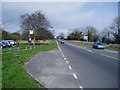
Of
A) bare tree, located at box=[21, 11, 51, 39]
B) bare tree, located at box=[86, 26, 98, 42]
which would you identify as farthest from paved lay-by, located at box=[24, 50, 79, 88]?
bare tree, located at box=[86, 26, 98, 42]

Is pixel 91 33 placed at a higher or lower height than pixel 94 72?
higher

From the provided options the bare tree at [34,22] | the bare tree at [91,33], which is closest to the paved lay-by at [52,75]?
the bare tree at [34,22]

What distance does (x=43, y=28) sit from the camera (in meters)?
43.5

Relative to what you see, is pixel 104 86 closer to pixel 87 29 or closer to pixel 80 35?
pixel 87 29

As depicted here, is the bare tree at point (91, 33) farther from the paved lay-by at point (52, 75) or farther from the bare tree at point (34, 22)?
the paved lay-by at point (52, 75)

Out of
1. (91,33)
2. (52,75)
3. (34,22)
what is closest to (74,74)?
(52,75)

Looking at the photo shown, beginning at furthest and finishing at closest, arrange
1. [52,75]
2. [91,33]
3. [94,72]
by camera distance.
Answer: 1. [91,33]
2. [94,72]
3. [52,75]

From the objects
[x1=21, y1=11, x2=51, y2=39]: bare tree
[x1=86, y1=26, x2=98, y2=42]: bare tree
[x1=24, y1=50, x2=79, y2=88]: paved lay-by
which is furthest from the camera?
[x1=86, y1=26, x2=98, y2=42]: bare tree

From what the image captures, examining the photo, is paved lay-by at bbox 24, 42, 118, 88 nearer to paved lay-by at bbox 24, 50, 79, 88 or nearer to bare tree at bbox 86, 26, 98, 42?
paved lay-by at bbox 24, 50, 79, 88

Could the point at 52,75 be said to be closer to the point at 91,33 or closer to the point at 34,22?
the point at 34,22

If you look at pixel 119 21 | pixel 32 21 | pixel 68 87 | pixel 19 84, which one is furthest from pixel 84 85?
pixel 119 21

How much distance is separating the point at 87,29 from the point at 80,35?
13324mm

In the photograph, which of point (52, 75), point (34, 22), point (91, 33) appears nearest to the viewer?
point (52, 75)

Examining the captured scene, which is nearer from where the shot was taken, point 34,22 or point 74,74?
point 74,74
